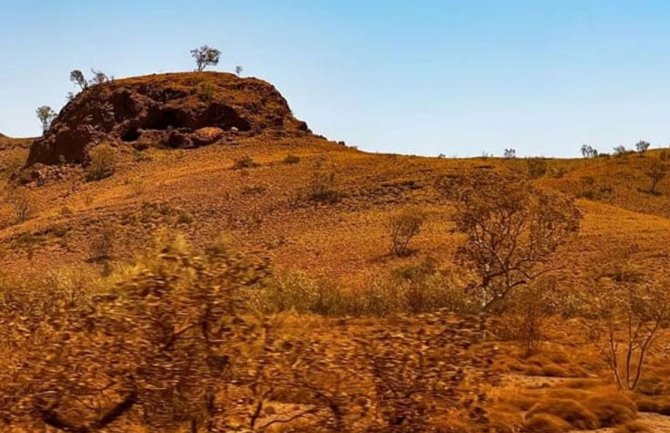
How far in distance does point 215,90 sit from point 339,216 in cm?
3716

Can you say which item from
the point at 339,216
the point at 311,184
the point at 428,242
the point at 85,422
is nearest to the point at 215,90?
the point at 311,184

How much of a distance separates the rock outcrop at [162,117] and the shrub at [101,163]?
14.0ft

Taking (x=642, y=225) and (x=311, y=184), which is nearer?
(x=642, y=225)

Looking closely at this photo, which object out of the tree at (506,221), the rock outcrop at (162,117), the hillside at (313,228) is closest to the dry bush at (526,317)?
the hillside at (313,228)

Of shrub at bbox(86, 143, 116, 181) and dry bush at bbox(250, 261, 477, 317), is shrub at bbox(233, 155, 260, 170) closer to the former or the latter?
shrub at bbox(86, 143, 116, 181)

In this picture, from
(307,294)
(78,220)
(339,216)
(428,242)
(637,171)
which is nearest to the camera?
(307,294)

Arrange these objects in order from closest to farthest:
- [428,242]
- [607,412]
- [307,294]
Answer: [607,412], [307,294], [428,242]

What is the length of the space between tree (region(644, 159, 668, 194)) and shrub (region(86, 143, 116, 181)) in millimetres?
42089

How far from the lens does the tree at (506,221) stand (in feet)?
86.2

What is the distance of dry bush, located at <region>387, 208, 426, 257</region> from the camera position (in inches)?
1607

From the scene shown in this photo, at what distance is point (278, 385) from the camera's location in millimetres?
8898

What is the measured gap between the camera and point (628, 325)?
20734mm

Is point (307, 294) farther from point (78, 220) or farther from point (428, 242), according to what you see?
point (78, 220)

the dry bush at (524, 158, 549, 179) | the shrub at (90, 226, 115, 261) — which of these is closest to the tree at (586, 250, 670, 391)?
the shrub at (90, 226, 115, 261)
